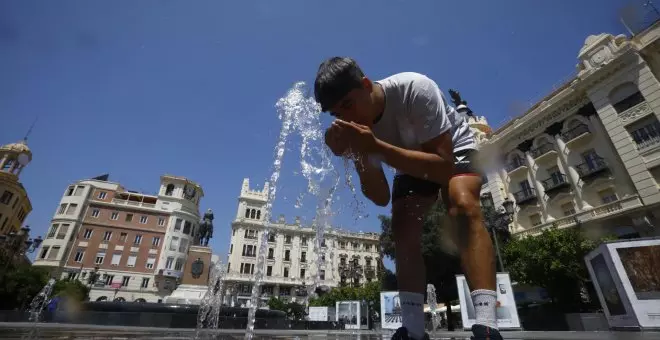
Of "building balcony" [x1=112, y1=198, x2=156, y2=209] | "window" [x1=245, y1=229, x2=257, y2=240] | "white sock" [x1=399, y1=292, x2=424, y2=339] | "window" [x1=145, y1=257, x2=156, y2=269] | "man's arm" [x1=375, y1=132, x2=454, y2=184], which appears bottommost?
"white sock" [x1=399, y1=292, x2=424, y2=339]

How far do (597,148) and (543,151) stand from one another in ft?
10.4

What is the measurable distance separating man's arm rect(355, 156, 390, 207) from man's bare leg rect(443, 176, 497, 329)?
0.42 metres

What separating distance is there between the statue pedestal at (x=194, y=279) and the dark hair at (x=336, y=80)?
17.3m

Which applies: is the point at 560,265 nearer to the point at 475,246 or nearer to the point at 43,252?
the point at 475,246

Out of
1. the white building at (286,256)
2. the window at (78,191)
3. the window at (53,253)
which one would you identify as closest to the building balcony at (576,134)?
the white building at (286,256)

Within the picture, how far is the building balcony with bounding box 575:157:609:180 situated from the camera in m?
18.4

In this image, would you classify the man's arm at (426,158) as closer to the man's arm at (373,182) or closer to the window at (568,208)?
the man's arm at (373,182)

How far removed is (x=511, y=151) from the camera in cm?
2477

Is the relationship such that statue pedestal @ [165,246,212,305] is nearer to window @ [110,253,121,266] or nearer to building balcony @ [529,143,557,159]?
building balcony @ [529,143,557,159]

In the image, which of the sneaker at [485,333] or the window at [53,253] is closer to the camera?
the sneaker at [485,333]

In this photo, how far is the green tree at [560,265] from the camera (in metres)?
15.1

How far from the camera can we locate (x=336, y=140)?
5.17 ft

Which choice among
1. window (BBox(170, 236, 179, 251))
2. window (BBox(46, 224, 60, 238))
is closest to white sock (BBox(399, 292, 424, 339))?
window (BBox(170, 236, 179, 251))

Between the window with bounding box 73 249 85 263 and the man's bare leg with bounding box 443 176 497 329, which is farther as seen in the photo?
the window with bounding box 73 249 85 263
